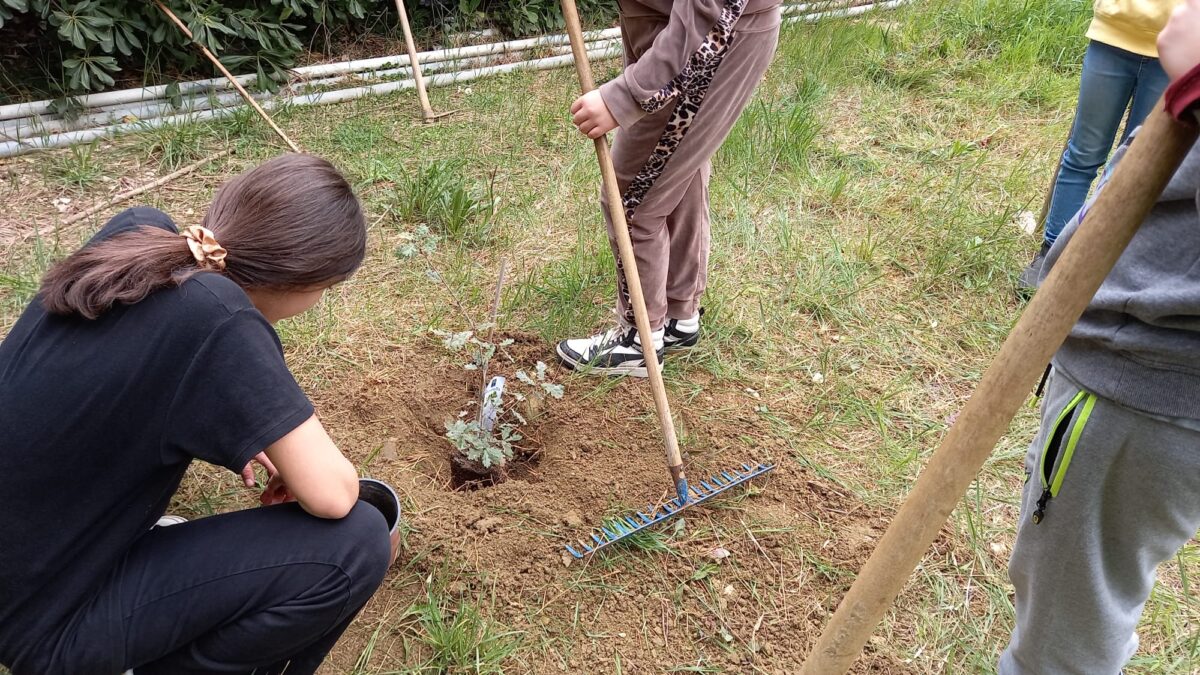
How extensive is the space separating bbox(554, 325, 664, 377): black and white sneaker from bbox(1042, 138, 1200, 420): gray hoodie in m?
1.59

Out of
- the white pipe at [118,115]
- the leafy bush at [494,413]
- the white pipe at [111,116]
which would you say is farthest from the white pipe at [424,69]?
the leafy bush at [494,413]

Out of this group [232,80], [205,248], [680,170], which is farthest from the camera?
[232,80]

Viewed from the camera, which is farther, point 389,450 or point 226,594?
point 389,450

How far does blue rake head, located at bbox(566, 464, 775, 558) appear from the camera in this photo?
212cm

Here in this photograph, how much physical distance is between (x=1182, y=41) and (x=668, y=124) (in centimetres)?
145

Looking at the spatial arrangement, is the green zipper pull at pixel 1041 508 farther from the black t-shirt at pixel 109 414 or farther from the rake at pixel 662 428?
the black t-shirt at pixel 109 414

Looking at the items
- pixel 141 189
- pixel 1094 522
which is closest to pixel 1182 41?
pixel 1094 522

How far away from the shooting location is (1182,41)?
2.93ft

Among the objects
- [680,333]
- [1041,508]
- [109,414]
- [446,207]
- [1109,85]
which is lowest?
[680,333]

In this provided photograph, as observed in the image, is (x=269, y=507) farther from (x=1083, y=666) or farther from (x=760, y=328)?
(x=760, y=328)

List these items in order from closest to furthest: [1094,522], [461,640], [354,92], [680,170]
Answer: [1094,522]
[461,640]
[680,170]
[354,92]

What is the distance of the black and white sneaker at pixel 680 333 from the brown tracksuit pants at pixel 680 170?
5 cm

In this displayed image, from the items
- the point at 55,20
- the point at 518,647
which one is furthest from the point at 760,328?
the point at 55,20

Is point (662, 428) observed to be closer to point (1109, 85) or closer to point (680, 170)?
point (680, 170)
